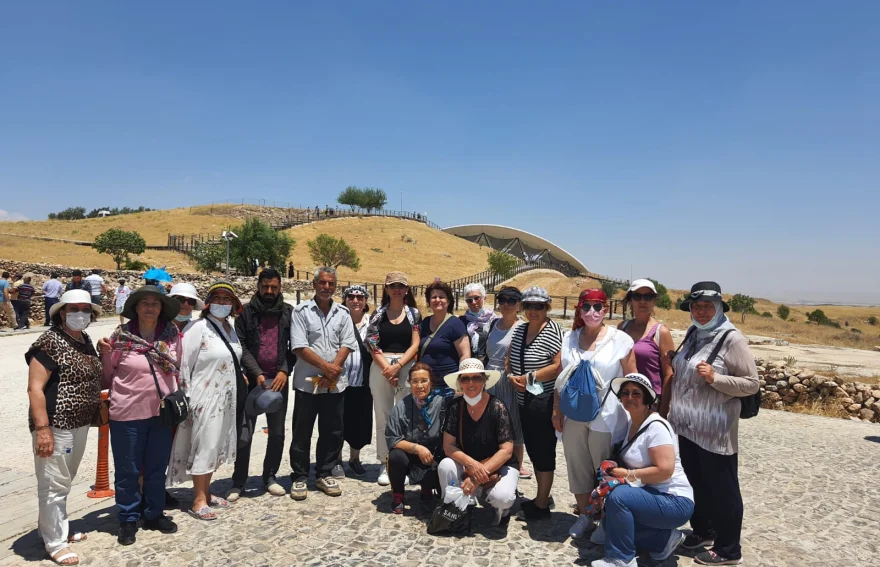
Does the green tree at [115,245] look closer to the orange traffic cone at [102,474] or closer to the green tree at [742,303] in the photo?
the orange traffic cone at [102,474]

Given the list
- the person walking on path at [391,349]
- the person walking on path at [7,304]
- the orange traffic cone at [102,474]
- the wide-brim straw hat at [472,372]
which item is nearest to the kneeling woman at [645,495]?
the wide-brim straw hat at [472,372]

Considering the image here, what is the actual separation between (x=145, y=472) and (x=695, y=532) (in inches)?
162

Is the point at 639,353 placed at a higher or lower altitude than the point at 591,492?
higher

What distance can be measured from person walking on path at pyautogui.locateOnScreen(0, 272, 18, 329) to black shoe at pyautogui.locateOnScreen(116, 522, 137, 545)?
14866 millimetres

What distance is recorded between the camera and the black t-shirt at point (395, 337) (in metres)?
5.04

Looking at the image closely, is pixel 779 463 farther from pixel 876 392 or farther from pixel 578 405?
pixel 876 392

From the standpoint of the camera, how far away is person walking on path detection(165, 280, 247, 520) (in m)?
4.14

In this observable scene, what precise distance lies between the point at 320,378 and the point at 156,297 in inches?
59.5

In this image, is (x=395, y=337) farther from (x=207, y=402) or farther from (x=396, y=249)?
(x=396, y=249)

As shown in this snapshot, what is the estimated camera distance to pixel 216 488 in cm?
496

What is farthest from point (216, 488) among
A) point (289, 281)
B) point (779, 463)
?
point (289, 281)

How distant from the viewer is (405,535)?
4.05 metres

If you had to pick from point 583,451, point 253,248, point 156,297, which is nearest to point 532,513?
point 583,451

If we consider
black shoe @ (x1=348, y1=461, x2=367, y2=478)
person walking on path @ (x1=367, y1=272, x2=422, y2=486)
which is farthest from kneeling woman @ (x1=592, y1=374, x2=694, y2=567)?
black shoe @ (x1=348, y1=461, x2=367, y2=478)
